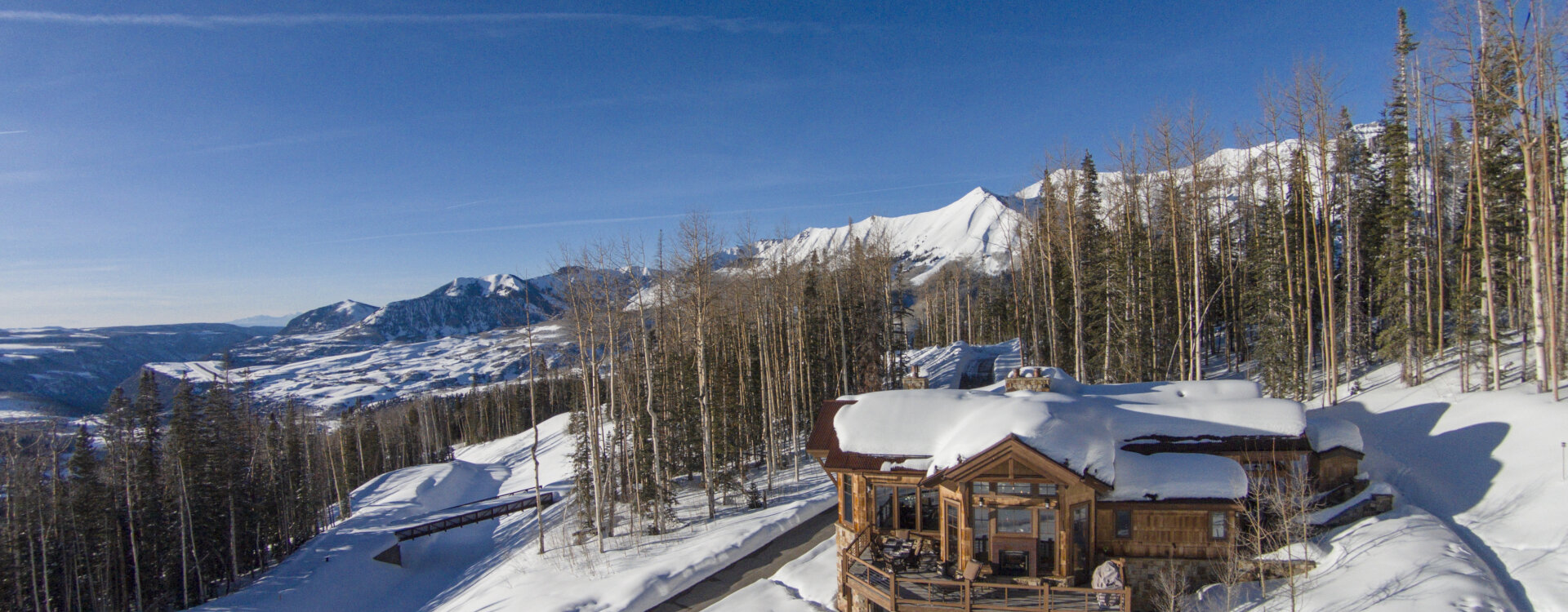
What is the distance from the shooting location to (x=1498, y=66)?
1678cm

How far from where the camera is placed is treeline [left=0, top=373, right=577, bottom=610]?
93.4 feet

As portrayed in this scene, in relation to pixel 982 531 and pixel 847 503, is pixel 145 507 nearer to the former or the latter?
pixel 847 503

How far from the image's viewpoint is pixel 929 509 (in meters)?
15.6

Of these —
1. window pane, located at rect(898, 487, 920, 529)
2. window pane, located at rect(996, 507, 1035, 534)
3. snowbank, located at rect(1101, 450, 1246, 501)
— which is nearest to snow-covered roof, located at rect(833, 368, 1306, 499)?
snowbank, located at rect(1101, 450, 1246, 501)

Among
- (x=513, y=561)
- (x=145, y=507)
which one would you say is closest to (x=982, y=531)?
(x=513, y=561)

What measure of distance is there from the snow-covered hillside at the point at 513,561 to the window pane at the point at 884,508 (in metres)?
6.38

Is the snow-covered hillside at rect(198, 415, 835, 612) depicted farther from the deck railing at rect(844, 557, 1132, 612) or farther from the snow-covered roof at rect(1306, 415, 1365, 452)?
the snow-covered roof at rect(1306, 415, 1365, 452)

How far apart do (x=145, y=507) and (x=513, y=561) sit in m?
20.9

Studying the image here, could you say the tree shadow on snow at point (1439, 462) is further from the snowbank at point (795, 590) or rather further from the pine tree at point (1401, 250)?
the snowbank at point (795, 590)

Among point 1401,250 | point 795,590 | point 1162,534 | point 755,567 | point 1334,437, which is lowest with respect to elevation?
point 755,567

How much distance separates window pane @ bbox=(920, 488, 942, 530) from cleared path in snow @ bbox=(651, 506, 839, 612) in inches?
209

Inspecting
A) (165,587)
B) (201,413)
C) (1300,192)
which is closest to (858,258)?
(1300,192)

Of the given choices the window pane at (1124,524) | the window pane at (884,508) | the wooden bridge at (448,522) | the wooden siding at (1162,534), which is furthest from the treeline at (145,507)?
the window pane at (1124,524)

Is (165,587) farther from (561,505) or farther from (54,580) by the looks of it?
(561,505)
